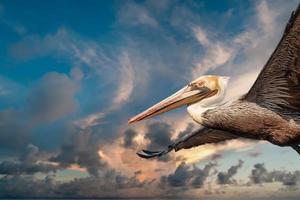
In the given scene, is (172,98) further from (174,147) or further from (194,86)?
(174,147)

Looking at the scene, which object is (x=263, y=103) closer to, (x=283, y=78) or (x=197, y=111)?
(x=283, y=78)

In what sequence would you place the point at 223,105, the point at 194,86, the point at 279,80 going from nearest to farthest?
the point at 279,80, the point at 223,105, the point at 194,86

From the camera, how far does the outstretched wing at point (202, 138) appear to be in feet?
41.0

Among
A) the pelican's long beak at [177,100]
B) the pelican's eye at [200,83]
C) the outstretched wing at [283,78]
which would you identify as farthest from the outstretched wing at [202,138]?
the outstretched wing at [283,78]

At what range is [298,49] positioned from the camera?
9008mm

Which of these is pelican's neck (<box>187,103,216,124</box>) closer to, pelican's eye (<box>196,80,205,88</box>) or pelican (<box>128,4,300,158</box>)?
pelican (<box>128,4,300,158</box>)

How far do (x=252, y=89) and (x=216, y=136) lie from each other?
2.78m

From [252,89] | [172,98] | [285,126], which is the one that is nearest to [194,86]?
[172,98]

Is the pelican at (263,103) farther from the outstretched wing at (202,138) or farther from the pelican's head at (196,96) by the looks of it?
the outstretched wing at (202,138)

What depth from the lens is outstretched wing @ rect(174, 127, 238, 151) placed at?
41.0 feet

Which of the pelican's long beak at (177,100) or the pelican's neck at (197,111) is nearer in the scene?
the pelican's neck at (197,111)

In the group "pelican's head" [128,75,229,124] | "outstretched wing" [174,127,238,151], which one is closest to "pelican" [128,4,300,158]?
"pelican's head" [128,75,229,124]

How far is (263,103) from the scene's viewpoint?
1007cm

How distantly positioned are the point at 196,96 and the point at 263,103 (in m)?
1.61
